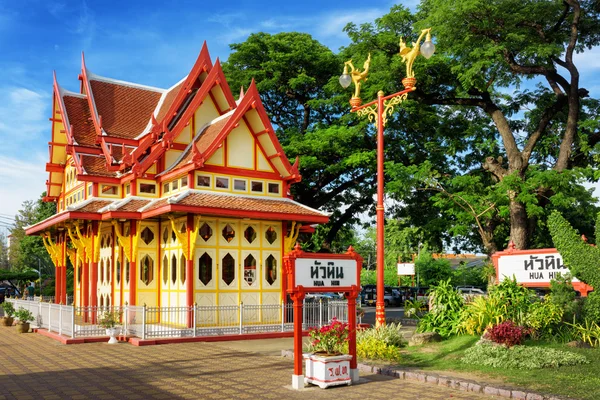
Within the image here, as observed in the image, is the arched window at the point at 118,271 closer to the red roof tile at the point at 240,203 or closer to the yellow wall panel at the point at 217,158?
the red roof tile at the point at 240,203

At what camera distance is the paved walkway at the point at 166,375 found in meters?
10.5

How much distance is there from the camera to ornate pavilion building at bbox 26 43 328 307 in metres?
20.8

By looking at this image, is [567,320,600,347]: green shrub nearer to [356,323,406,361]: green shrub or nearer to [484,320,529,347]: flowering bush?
[484,320,529,347]: flowering bush

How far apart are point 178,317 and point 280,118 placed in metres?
19.8

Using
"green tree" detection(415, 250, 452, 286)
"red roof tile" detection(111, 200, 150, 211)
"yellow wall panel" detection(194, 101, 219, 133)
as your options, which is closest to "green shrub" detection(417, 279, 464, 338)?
"red roof tile" detection(111, 200, 150, 211)

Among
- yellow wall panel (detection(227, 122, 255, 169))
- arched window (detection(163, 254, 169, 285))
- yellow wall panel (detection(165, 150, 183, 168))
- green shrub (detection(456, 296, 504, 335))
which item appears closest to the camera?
green shrub (detection(456, 296, 504, 335))

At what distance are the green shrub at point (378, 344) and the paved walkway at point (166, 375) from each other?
5.06 feet

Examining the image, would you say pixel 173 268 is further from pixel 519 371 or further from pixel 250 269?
pixel 519 371

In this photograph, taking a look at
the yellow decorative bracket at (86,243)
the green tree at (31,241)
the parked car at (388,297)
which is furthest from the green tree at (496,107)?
the green tree at (31,241)

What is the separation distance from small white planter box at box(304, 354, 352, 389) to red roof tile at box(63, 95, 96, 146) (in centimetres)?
1864

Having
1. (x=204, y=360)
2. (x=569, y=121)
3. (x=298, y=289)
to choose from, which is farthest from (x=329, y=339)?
(x=569, y=121)

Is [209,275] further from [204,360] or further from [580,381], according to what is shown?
[580,381]

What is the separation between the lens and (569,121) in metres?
25.7

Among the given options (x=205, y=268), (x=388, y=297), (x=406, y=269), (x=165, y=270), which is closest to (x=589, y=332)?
(x=205, y=268)
